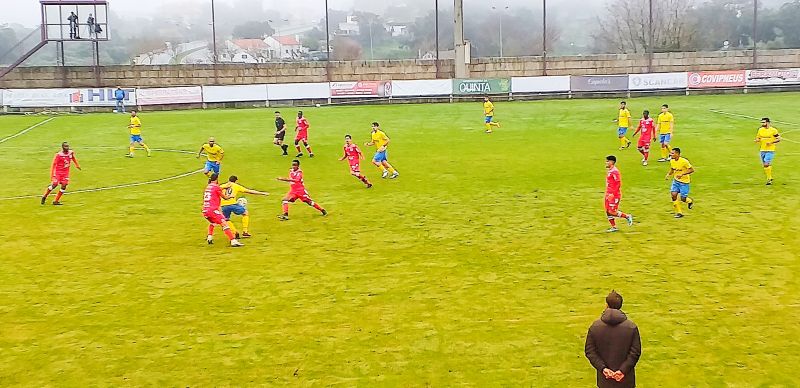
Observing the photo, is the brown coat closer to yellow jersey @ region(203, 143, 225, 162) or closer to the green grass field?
the green grass field

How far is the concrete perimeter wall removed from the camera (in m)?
62.0

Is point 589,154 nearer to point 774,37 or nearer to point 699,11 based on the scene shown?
point 774,37

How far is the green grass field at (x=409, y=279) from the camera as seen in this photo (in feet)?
38.1

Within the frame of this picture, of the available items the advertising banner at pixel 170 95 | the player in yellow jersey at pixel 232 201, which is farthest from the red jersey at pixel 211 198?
the advertising banner at pixel 170 95

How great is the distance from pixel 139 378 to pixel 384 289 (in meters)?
5.43

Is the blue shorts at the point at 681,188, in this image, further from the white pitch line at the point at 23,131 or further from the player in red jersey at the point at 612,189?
the white pitch line at the point at 23,131

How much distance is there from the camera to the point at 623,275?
15836mm

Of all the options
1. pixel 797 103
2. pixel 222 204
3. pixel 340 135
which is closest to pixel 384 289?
pixel 222 204

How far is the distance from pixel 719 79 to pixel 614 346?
58721 mm

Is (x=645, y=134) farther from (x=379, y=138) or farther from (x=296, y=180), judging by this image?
(x=296, y=180)

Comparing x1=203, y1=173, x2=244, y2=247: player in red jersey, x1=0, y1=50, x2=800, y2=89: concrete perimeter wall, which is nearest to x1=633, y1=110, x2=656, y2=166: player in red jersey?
x1=203, y1=173, x2=244, y2=247: player in red jersey

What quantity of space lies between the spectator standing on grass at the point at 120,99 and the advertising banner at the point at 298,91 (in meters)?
10.7

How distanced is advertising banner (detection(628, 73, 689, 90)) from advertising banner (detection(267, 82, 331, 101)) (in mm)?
24143

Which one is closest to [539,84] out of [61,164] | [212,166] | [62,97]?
[62,97]
